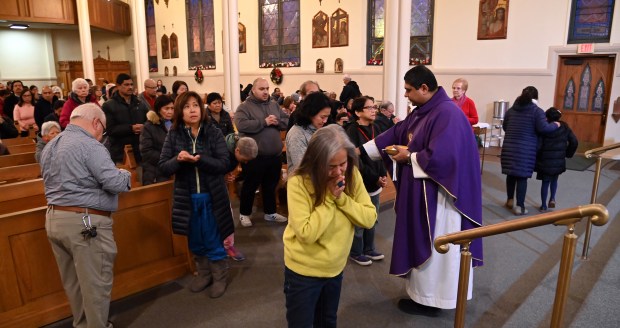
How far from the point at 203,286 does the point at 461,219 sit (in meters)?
2.10

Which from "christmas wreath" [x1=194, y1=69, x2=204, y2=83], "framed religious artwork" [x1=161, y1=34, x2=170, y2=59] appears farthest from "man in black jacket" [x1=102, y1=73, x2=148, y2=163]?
"framed religious artwork" [x1=161, y1=34, x2=170, y2=59]

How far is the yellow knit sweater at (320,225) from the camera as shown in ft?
6.88

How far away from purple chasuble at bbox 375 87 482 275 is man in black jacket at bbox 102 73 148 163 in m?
3.45

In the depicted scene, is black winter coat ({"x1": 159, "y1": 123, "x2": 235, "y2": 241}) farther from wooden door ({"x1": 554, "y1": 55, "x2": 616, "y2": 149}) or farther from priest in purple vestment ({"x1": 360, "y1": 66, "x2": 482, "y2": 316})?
wooden door ({"x1": 554, "y1": 55, "x2": 616, "y2": 149})

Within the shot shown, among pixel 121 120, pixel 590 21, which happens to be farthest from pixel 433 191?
pixel 590 21

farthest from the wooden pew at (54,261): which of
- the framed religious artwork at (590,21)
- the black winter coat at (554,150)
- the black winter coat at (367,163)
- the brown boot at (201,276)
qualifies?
the framed religious artwork at (590,21)

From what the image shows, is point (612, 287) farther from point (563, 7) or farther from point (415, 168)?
point (563, 7)

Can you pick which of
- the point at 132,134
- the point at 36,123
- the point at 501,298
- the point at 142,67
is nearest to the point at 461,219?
the point at 501,298

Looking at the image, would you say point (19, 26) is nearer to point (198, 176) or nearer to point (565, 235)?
point (198, 176)

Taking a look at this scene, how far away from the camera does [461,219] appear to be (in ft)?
9.94

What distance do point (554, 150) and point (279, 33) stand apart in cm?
1166

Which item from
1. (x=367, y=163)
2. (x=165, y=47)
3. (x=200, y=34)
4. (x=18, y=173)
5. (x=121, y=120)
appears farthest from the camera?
(x=165, y=47)

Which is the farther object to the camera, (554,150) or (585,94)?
(585,94)

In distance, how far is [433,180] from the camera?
9.71ft
